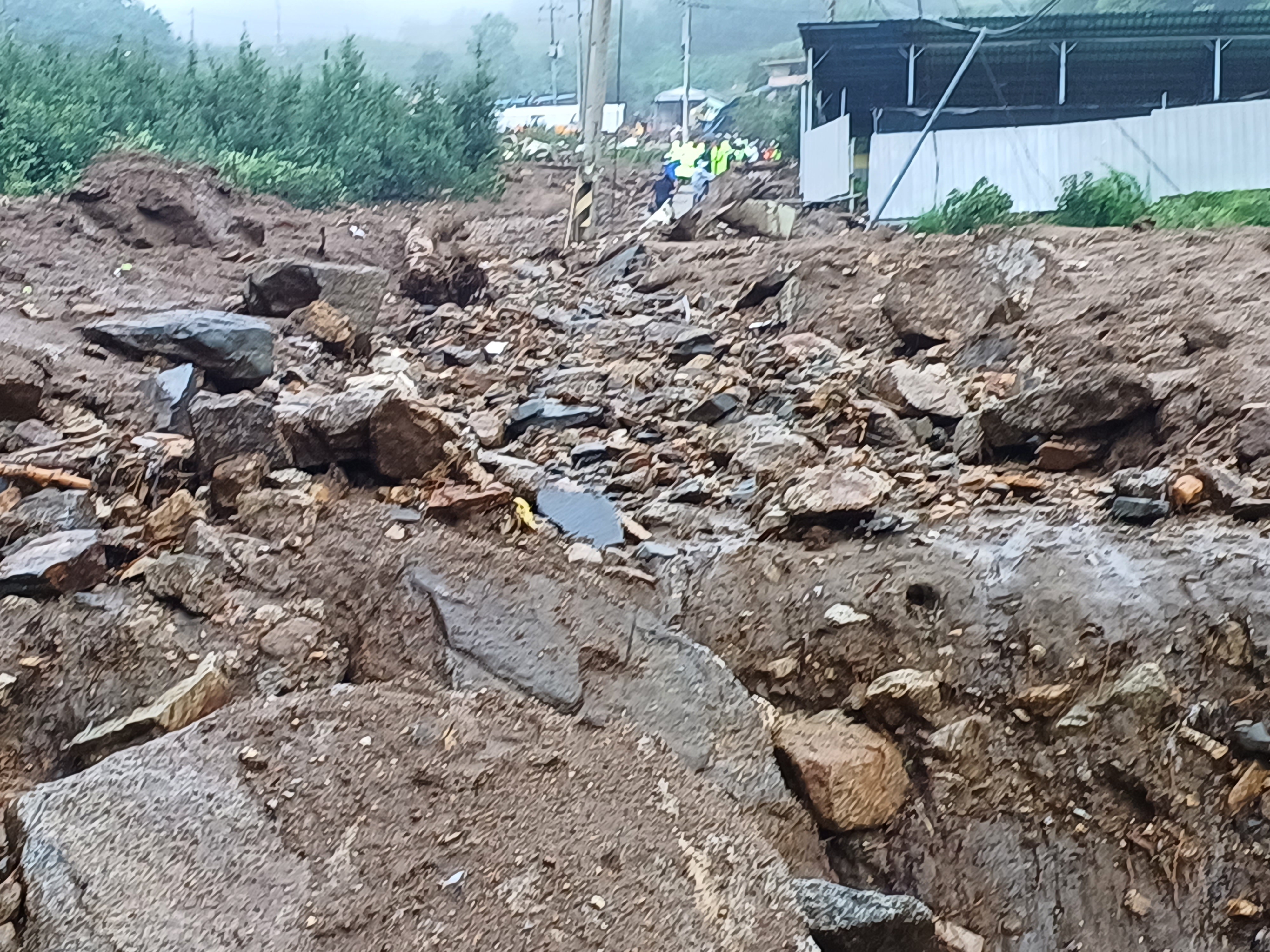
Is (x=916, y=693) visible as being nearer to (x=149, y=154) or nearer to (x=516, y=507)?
(x=516, y=507)

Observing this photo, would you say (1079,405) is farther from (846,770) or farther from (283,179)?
(283,179)

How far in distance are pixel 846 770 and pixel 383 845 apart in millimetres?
1361

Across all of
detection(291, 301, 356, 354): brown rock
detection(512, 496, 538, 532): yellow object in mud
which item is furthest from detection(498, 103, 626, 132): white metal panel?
detection(512, 496, 538, 532): yellow object in mud

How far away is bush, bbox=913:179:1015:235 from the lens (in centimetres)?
906

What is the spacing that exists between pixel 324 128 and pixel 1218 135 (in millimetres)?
11426

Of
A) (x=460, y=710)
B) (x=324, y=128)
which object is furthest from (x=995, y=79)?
(x=460, y=710)

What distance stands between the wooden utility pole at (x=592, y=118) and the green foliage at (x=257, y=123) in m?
3.47

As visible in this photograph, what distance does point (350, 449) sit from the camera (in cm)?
353

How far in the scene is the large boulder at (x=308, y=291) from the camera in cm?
619

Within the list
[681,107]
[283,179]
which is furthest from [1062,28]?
[681,107]

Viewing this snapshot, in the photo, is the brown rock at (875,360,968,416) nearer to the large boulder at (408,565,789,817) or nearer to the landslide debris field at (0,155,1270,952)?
the landslide debris field at (0,155,1270,952)

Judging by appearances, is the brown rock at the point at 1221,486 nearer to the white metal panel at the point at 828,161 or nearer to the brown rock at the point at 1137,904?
the brown rock at the point at 1137,904

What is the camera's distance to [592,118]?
35.0 ft

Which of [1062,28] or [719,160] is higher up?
[1062,28]
